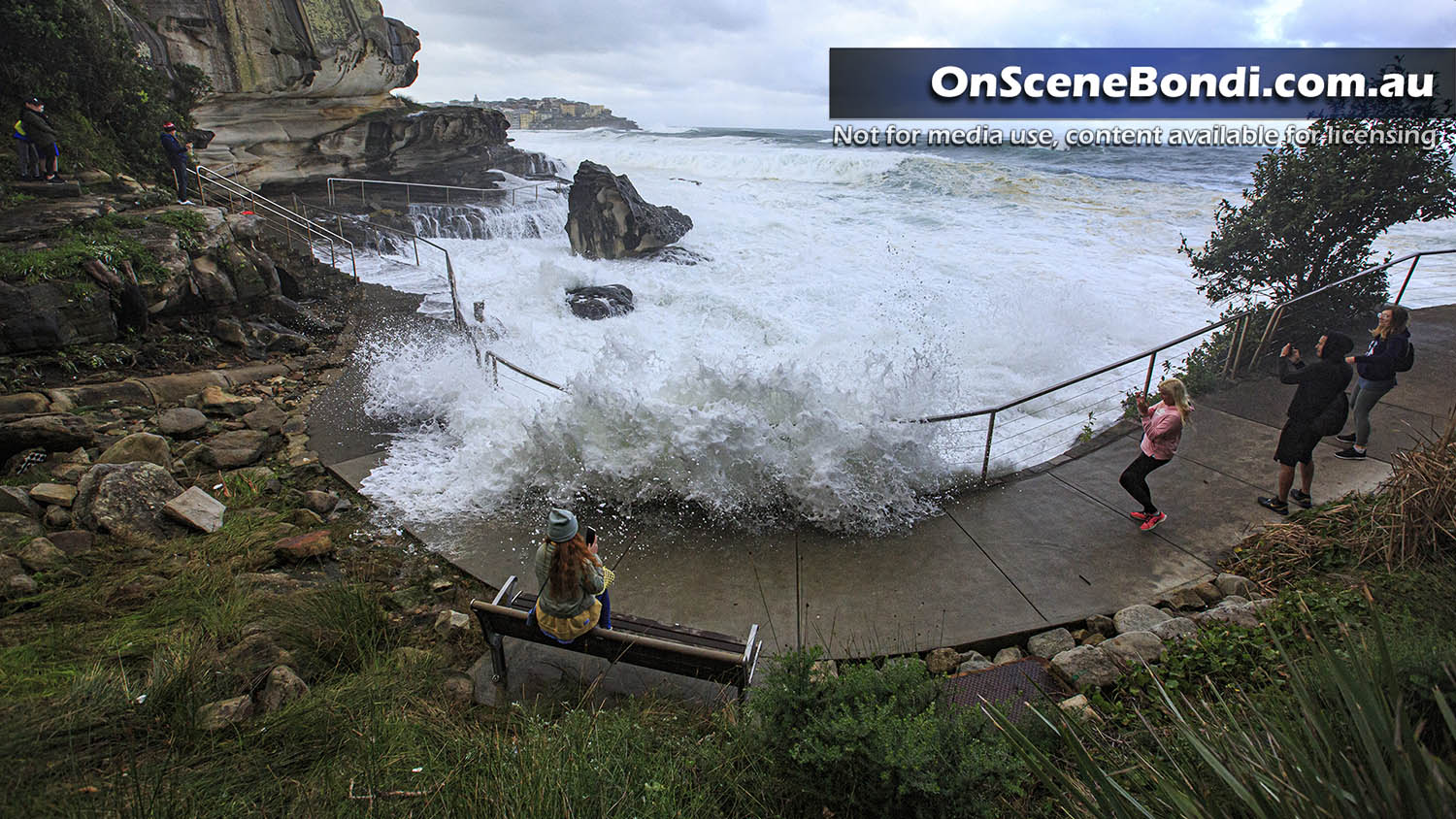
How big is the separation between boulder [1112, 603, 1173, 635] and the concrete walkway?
161mm

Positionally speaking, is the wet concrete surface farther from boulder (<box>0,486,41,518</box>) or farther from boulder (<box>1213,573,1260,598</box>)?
boulder (<box>0,486,41,518</box>)

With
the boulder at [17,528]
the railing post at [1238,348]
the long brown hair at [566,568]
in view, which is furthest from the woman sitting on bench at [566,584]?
the railing post at [1238,348]

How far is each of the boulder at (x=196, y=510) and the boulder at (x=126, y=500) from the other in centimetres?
9

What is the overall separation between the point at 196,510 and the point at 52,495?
1.10 meters

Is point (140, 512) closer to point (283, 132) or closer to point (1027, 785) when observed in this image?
point (1027, 785)

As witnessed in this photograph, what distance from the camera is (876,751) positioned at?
103 inches

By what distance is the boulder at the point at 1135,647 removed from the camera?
3867 millimetres

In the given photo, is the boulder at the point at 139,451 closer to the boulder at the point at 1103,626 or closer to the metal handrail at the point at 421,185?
the boulder at the point at 1103,626

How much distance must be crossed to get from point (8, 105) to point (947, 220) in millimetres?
26950

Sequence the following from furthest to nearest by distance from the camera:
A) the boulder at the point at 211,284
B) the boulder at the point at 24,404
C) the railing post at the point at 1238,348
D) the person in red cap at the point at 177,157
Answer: the person in red cap at the point at 177,157, the boulder at the point at 211,284, the railing post at the point at 1238,348, the boulder at the point at 24,404

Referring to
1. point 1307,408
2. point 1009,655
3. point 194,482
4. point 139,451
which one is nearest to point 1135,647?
point 1009,655

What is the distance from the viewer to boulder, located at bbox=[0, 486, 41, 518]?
5.04 meters

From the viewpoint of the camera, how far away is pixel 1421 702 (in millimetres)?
2238

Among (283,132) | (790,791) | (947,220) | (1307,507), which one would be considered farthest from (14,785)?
(947,220)
